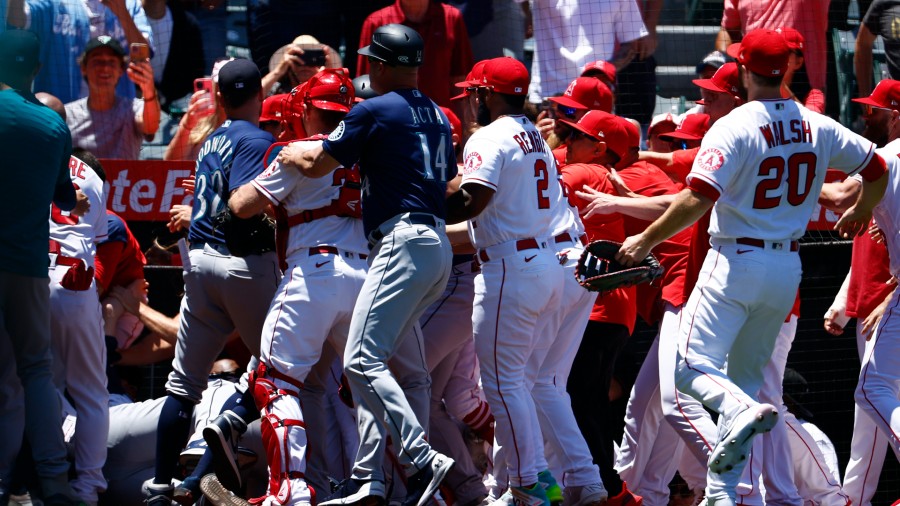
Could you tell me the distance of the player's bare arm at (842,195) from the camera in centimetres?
644

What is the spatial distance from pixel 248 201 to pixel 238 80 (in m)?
0.73

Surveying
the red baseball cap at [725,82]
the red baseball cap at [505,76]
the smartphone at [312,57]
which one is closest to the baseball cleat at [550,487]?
the red baseball cap at [505,76]

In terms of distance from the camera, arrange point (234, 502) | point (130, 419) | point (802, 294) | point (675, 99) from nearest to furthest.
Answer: point (234, 502) → point (130, 419) → point (802, 294) → point (675, 99)

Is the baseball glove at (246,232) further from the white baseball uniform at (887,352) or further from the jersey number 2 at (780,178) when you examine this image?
the white baseball uniform at (887,352)

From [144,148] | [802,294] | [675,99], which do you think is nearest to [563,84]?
[675,99]

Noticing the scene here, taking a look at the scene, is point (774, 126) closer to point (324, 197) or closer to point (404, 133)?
point (404, 133)

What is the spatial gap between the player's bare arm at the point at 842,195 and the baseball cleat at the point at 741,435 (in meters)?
1.71

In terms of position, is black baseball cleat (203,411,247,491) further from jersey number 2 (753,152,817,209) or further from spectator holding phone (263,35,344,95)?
spectator holding phone (263,35,344,95)

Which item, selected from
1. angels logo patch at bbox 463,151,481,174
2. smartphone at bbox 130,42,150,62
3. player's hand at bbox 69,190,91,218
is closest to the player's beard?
angels logo patch at bbox 463,151,481,174

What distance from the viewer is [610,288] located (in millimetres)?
5371

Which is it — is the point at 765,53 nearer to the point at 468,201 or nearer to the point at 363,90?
the point at 468,201

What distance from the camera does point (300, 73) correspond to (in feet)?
26.8

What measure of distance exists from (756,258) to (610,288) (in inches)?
24.1

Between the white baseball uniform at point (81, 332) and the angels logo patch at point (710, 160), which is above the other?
the angels logo patch at point (710, 160)
